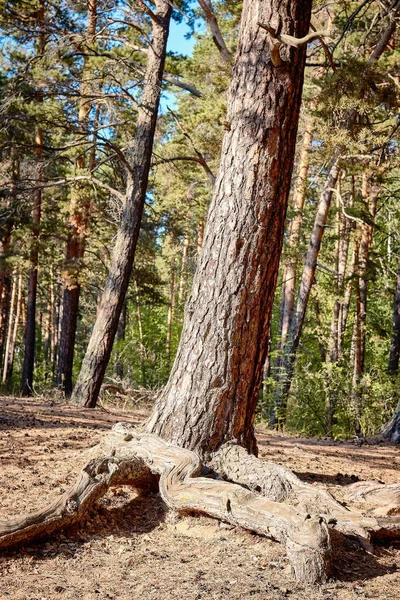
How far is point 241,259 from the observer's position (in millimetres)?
4297

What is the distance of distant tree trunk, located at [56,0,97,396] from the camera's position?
44.3 ft

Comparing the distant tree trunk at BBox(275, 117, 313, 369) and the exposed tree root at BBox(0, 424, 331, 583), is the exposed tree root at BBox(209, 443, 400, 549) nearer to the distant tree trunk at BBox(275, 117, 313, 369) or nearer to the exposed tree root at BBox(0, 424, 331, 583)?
the exposed tree root at BBox(0, 424, 331, 583)

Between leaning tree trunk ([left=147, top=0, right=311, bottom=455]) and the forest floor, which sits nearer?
the forest floor

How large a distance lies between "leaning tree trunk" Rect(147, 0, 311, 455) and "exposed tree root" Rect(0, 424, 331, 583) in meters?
0.23

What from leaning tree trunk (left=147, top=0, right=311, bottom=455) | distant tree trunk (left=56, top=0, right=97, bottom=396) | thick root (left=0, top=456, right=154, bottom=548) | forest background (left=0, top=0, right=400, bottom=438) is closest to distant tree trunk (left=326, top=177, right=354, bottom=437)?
forest background (left=0, top=0, right=400, bottom=438)

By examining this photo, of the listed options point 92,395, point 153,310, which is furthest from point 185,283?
point 92,395

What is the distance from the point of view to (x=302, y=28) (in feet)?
15.2

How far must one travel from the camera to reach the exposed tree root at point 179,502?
3.14m

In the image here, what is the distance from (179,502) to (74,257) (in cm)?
1208

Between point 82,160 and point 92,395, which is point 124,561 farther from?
point 82,160

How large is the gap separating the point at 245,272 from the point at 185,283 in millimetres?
30462

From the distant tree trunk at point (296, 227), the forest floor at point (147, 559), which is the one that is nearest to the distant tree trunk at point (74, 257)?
the distant tree trunk at point (296, 227)

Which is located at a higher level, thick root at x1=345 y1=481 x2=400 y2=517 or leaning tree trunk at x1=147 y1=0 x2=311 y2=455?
leaning tree trunk at x1=147 y1=0 x2=311 y2=455

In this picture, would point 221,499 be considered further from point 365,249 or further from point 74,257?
point 365,249
